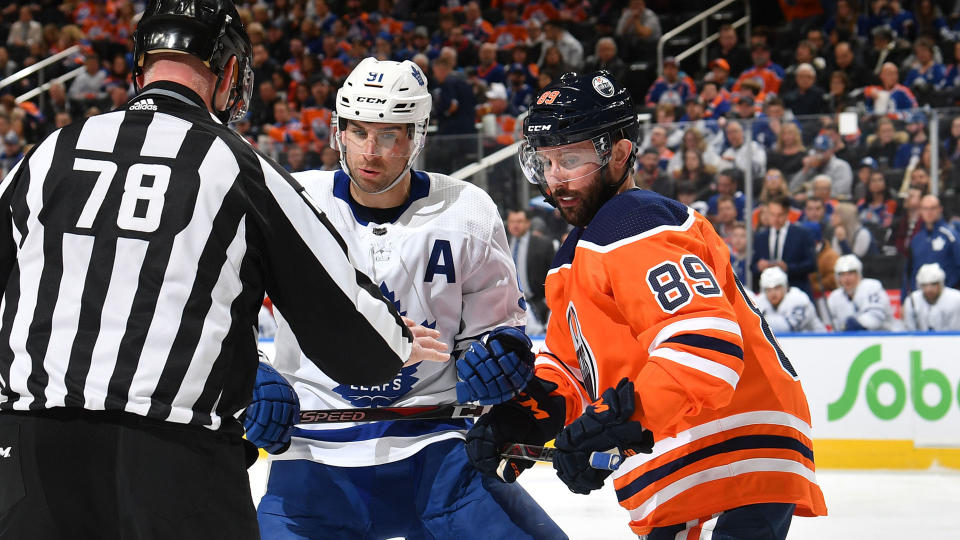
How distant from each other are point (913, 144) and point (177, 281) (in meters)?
6.36

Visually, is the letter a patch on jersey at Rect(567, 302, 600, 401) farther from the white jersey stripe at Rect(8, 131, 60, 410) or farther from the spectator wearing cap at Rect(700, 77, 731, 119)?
the spectator wearing cap at Rect(700, 77, 731, 119)

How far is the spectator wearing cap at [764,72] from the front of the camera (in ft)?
33.5

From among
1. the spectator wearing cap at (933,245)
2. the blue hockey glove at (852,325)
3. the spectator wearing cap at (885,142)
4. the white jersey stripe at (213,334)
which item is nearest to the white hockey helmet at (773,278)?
the blue hockey glove at (852,325)

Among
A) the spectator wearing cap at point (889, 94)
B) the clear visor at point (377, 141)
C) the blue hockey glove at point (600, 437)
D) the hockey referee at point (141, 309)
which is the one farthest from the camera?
the spectator wearing cap at point (889, 94)

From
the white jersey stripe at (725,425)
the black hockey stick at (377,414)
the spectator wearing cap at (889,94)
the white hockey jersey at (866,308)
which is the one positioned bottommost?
the white hockey jersey at (866,308)

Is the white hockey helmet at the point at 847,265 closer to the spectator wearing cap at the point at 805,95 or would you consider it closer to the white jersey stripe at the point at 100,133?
the spectator wearing cap at the point at 805,95

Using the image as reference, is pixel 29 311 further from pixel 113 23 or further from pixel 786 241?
pixel 113 23

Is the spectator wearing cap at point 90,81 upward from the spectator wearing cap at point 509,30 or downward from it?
downward

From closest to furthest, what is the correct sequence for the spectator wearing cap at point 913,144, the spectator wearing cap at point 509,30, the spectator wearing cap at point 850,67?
the spectator wearing cap at point 913,144 → the spectator wearing cap at point 850,67 → the spectator wearing cap at point 509,30

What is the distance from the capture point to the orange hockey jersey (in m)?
1.94

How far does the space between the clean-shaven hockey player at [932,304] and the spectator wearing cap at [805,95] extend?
2.45m

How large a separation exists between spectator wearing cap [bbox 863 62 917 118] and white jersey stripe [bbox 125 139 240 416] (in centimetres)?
793

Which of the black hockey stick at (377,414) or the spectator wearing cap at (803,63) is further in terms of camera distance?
the spectator wearing cap at (803,63)

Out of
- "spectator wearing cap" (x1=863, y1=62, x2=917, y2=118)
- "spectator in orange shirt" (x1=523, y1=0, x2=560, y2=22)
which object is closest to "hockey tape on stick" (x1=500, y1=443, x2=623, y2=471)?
"spectator wearing cap" (x1=863, y1=62, x2=917, y2=118)
